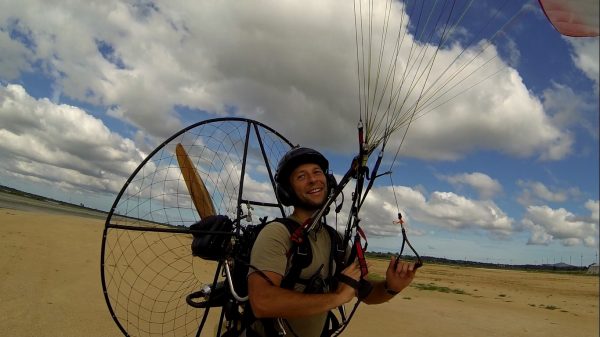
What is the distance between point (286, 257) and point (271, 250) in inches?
4.7

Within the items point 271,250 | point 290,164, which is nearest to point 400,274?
point 271,250

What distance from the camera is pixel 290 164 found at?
135 inches

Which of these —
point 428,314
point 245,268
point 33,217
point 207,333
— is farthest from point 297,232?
point 33,217

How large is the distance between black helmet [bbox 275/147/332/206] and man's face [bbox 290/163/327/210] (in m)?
0.04

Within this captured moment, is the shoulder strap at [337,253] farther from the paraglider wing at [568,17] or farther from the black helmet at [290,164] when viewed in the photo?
the paraglider wing at [568,17]

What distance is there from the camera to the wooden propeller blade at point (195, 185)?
4.66 meters

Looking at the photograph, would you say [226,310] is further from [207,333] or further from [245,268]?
[207,333]

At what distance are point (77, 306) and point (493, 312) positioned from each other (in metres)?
13.9

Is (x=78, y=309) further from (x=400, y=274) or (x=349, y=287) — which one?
(x=349, y=287)

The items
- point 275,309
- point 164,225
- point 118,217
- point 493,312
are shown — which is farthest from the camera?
point 493,312

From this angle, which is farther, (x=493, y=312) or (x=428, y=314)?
(x=493, y=312)

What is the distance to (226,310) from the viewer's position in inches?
134

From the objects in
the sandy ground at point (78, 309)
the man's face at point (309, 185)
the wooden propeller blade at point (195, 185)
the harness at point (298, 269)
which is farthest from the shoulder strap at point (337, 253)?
the sandy ground at point (78, 309)

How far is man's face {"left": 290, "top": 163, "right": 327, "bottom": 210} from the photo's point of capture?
10.7 feet
